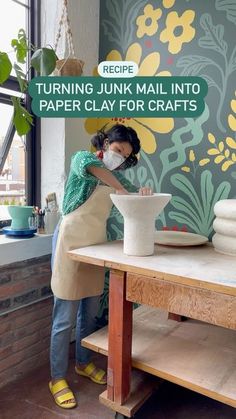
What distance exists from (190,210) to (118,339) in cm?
77

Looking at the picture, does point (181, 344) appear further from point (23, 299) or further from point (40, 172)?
point (40, 172)

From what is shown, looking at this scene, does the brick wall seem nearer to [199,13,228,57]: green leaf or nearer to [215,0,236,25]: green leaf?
[199,13,228,57]: green leaf

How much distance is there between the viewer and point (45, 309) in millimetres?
2010

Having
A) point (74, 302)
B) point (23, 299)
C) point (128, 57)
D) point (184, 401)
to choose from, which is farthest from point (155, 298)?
point (128, 57)

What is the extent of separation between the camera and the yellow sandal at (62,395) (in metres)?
1.61

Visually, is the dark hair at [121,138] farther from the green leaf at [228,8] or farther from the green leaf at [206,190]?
the green leaf at [228,8]

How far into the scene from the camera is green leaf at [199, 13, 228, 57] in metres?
1.66

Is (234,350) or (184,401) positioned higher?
(234,350)

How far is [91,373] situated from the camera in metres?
1.83

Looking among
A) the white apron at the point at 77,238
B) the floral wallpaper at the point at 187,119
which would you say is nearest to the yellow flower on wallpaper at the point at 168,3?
the floral wallpaper at the point at 187,119

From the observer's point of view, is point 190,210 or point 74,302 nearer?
point 74,302

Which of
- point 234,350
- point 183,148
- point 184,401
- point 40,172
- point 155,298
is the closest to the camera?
point 155,298

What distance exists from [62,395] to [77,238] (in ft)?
2.36

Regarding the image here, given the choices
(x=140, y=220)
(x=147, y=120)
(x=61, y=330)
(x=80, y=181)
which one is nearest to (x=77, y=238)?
(x=80, y=181)
